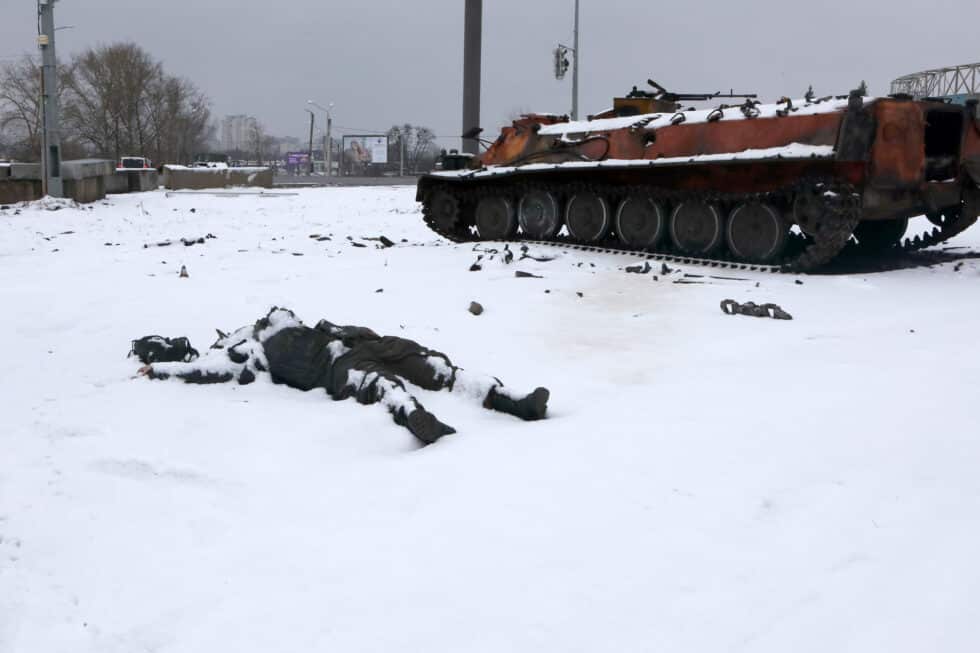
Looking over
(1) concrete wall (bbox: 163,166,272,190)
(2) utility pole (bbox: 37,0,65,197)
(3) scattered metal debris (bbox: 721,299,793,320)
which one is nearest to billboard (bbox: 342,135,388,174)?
(1) concrete wall (bbox: 163,166,272,190)

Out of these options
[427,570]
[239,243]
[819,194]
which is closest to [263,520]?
[427,570]

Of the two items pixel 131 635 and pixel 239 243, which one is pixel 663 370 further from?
pixel 239 243

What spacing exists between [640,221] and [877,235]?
3.56 m

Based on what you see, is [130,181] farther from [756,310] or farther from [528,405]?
[528,405]

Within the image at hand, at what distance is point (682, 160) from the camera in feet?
40.1

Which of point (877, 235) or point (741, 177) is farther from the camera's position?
point (877, 235)

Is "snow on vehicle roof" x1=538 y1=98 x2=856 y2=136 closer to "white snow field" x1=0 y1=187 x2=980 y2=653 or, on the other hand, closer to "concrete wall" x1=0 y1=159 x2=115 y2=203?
"white snow field" x1=0 y1=187 x2=980 y2=653

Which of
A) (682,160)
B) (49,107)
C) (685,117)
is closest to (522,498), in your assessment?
(682,160)

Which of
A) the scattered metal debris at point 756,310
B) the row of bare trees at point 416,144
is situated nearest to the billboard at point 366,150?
the row of bare trees at point 416,144

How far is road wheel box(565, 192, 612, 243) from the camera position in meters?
13.8

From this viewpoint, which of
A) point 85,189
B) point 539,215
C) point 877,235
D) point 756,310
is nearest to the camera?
point 756,310

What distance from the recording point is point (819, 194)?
35.9ft

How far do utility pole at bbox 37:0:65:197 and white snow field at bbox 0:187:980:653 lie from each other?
1741cm

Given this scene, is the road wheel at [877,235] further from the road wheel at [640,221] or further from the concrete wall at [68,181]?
the concrete wall at [68,181]
